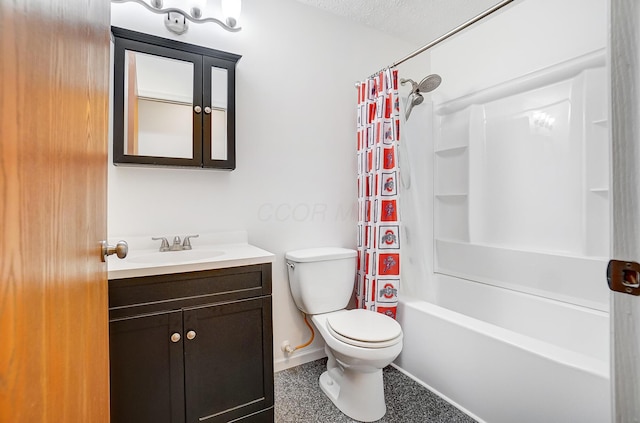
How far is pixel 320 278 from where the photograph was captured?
181cm

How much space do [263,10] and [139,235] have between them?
156 cm

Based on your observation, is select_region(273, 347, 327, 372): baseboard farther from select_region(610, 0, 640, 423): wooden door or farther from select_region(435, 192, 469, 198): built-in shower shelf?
select_region(610, 0, 640, 423): wooden door

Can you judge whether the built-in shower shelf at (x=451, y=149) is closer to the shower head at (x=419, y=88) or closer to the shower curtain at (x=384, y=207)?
the shower head at (x=419, y=88)

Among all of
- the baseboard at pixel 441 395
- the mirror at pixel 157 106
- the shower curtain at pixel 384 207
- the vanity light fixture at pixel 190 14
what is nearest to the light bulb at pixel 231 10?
the vanity light fixture at pixel 190 14

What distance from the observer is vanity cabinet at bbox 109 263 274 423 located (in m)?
1.13

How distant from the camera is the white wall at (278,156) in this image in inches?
63.1

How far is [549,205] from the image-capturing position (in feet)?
6.23

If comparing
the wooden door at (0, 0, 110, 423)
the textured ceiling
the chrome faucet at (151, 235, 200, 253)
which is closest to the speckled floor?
the chrome faucet at (151, 235, 200, 253)

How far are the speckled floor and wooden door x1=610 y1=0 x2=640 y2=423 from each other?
1.09 meters

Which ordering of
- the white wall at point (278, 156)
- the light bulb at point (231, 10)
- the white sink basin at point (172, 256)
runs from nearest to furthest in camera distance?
the white sink basin at point (172, 256)
the white wall at point (278, 156)
the light bulb at point (231, 10)

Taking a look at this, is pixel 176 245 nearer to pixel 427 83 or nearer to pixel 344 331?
pixel 344 331

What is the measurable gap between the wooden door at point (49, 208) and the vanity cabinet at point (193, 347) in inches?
17.5

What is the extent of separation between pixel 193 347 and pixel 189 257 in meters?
0.48

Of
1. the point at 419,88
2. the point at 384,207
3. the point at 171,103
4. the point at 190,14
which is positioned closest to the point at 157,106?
the point at 171,103
